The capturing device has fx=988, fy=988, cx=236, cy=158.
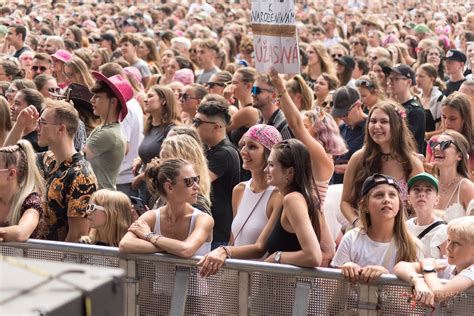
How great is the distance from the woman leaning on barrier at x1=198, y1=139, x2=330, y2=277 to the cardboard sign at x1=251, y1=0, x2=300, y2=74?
1.50 meters

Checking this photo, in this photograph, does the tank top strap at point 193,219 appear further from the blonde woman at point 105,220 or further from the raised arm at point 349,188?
the raised arm at point 349,188

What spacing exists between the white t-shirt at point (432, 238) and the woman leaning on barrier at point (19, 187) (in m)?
2.26

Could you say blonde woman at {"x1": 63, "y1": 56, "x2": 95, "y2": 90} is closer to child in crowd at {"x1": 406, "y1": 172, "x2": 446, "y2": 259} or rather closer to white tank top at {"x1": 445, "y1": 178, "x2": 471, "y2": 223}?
white tank top at {"x1": 445, "y1": 178, "x2": 471, "y2": 223}

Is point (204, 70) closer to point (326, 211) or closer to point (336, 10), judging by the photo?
point (326, 211)

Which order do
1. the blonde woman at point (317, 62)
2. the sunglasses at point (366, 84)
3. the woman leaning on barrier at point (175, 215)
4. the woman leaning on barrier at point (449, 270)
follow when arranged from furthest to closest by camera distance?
the blonde woman at point (317, 62) < the sunglasses at point (366, 84) < the woman leaning on barrier at point (175, 215) < the woman leaning on barrier at point (449, 270)

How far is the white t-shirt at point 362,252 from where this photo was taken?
17.2 feet

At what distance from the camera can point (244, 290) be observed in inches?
203

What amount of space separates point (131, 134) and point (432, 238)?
3.81 meters

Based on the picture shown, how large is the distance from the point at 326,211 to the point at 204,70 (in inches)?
259

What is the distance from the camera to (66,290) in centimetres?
222

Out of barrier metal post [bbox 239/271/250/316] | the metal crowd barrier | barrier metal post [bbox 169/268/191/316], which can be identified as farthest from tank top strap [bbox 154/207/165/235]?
barrier metal post [bbox 239/271/250/316]

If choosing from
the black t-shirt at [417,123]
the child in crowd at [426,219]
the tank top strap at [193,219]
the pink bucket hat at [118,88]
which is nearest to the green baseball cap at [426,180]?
the child in crowd at [426,219]

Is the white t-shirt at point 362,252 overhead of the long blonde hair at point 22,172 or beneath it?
beneath

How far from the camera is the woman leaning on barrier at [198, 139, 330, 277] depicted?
17.3 ft
